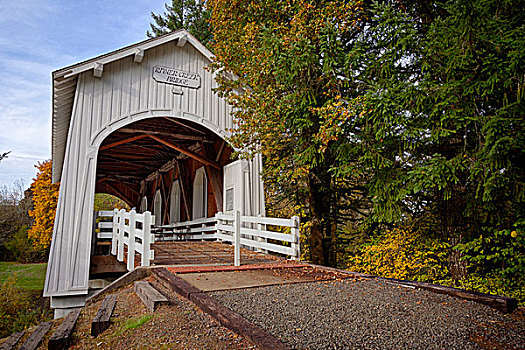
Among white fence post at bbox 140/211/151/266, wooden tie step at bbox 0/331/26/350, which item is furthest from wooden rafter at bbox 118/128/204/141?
wooden tie step at bbox 0/331/26/350

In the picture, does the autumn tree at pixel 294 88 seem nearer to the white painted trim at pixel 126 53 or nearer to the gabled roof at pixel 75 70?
the white painted trim at pixel 126 53

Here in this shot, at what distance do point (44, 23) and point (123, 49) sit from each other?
7.41m

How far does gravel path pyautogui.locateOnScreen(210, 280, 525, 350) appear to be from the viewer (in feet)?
9.73

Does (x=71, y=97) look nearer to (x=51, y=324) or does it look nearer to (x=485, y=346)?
(x=51, y=324)

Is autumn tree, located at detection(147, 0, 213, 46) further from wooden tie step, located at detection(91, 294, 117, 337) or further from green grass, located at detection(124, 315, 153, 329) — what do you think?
green grass, located at detection(124, 315, 153, 329)

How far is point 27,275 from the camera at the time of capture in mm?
Answer: 16016

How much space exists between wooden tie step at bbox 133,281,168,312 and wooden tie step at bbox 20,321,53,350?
1118mm

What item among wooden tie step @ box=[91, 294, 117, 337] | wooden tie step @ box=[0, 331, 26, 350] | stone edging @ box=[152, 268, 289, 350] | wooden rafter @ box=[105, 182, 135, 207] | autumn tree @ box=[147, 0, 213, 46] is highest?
autumn tree @ box=[147, 0, 213, 46]

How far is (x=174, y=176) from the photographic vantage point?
16.0 metres

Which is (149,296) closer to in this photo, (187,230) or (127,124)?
(127,124)

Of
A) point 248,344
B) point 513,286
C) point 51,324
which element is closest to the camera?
point 248,344

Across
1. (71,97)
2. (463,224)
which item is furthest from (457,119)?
(71,97)

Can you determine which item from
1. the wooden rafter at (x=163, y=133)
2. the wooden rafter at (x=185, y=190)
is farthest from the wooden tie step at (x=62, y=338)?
the wooden rafter at (x=185, y=190)

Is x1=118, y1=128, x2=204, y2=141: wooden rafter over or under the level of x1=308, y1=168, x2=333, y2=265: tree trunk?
over
